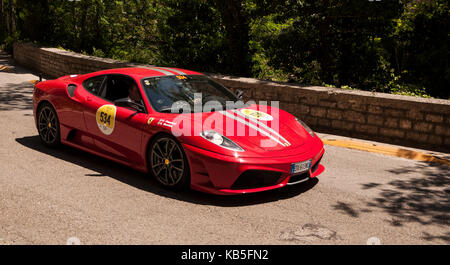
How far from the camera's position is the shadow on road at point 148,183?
5770 mm

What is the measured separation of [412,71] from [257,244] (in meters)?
9.09

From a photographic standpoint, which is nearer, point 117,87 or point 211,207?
point 211,207

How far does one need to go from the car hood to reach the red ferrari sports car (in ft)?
0.04

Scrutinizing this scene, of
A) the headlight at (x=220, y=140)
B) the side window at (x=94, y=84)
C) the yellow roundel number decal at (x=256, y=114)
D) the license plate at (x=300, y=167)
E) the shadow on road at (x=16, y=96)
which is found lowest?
the shadow on road at (x=16, y=96)

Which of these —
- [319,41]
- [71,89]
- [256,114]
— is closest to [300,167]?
[256,114]

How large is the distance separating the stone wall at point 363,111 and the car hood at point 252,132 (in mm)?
2928

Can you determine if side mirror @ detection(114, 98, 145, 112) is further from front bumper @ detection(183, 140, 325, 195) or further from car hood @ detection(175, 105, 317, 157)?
front bumper @ detection(183, 140, 325, 195)

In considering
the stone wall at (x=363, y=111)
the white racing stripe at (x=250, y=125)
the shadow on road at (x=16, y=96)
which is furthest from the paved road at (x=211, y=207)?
the shadow on road at (x=16, y=96)

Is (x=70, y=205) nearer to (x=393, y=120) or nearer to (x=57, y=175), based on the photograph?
(x=57, y=175)

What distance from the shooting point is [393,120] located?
8.86 meters

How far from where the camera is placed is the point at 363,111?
9164 mm

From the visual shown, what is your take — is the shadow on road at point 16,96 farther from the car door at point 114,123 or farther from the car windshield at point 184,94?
the car windshield at point 184,94

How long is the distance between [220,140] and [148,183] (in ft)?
4.18

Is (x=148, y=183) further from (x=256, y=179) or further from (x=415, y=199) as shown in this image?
(x=415, y=199)
